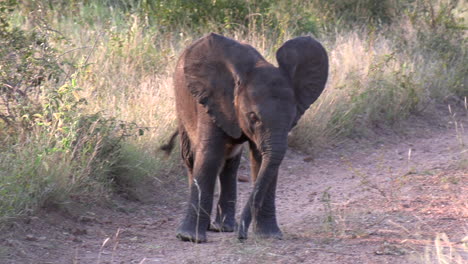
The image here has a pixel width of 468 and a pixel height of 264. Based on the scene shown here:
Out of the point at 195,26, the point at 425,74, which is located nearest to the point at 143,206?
the point at 195,26

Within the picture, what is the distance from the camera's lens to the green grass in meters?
6.38

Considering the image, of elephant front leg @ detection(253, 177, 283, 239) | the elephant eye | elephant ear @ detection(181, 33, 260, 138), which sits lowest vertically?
elephant front leg @ detection(253, 177, 283, 239)

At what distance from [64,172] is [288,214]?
6.85 ft

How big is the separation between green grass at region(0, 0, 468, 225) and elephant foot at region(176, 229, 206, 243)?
Answer: 109cm

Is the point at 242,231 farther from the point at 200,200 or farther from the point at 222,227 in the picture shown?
the point at 222,227

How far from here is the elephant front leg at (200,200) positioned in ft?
18.5

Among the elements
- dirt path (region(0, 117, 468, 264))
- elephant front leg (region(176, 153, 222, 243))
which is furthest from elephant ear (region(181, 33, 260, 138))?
dirt path (region(0, 117, 468, 264))

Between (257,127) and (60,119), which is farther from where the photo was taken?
(60,119)

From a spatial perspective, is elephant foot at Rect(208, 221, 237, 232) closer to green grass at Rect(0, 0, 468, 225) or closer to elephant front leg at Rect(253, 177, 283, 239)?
elephant front leg at Rect(253, 177, 283, 239)

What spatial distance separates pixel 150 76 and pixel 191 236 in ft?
13.4

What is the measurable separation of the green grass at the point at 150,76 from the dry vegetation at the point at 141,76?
0.02 meters

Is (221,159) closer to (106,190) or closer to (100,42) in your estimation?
(106,190)

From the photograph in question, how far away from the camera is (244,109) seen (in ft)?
17.3

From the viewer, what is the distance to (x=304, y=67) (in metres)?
5.58
